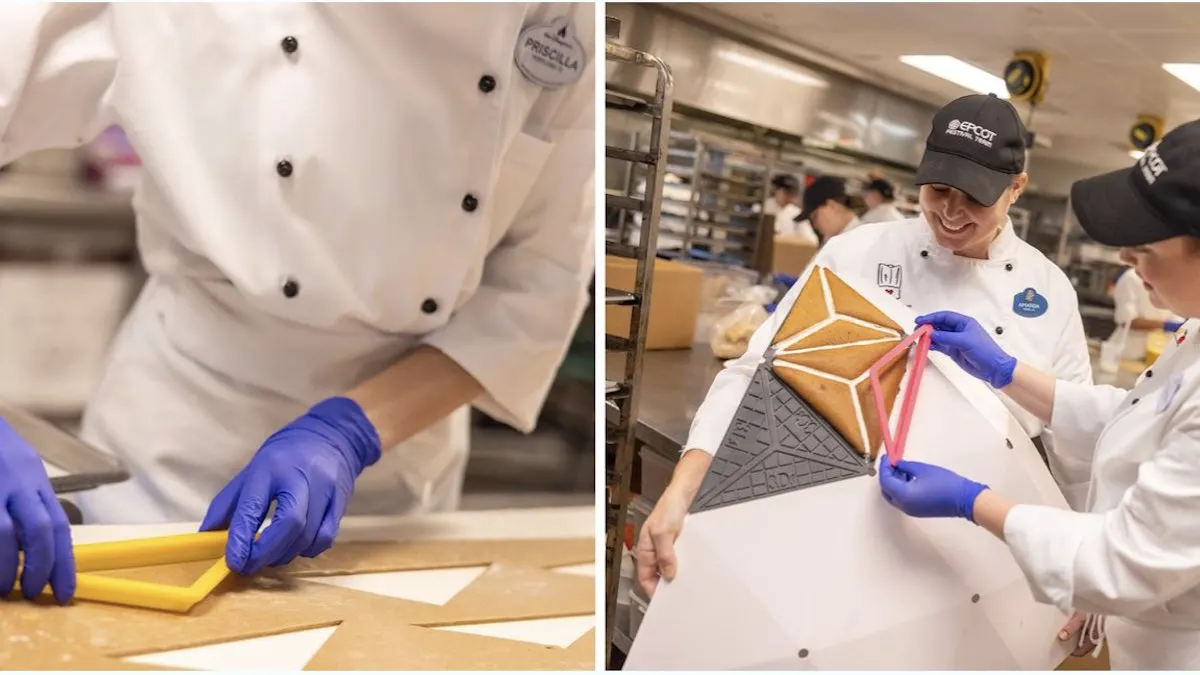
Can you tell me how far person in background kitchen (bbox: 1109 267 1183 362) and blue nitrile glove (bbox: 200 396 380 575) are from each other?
A: 253 centimetres

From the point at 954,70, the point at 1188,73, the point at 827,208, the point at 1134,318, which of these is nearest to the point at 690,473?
the point at 827,208

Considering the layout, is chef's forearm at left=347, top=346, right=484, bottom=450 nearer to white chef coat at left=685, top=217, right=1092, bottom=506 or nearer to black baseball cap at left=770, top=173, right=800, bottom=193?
white chef coat at left=685, top=217, right=1092, bottom=506

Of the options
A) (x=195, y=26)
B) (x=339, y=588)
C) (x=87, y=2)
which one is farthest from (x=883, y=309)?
(x=87, y=2)

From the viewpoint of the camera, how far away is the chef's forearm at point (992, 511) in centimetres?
97

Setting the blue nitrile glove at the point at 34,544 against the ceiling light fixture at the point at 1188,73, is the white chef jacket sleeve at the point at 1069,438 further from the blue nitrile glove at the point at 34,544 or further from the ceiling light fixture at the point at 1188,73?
the ceiling light fixture at the point at 1188,73

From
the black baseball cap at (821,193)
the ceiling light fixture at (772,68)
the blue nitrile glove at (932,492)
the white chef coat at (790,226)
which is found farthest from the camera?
the white chef coat at (790,226)

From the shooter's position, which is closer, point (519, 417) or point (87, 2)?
point (87, 2)

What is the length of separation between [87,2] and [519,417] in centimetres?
87

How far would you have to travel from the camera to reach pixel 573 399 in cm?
289

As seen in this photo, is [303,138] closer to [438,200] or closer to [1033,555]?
[438,200]

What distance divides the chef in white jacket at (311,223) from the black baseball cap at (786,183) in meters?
3.47

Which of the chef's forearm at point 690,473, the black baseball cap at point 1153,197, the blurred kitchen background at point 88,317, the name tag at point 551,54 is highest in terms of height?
the name tag at point 551,54

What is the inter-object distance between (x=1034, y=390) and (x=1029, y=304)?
0.17 meters

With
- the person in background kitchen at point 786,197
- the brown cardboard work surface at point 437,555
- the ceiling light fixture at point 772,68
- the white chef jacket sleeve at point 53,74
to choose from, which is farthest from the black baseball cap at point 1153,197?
the person in background kitchen at point 786,197
